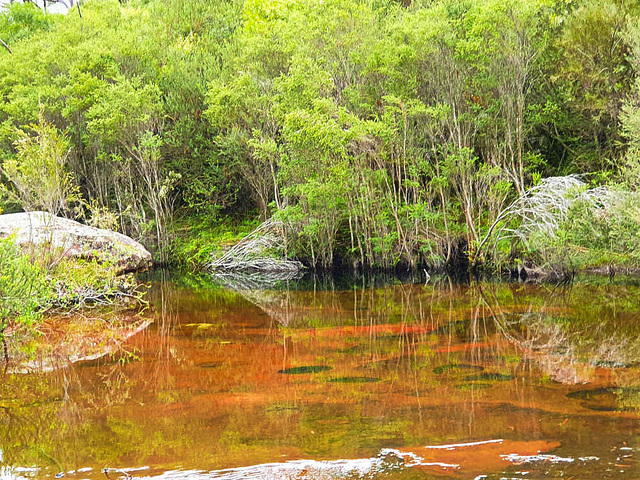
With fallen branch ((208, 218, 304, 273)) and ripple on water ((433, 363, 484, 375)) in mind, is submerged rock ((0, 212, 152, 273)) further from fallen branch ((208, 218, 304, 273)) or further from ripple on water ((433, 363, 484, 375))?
ripple on water ((433, 363, 484, 375))

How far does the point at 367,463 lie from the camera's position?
18.7 ft

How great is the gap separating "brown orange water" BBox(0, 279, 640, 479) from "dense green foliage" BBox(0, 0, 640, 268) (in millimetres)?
6880

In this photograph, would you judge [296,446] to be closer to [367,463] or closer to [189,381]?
[367,463]

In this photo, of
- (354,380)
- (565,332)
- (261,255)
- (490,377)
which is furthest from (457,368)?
(261,255)

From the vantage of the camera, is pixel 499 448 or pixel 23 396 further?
pixel 23 396

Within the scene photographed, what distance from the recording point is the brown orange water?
5.78 meters

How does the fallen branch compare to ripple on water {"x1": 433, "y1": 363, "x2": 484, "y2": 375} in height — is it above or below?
above

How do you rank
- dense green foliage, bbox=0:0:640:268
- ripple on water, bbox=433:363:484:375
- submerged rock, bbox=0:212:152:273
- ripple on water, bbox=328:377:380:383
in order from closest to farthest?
ripple on water, bbox=328:377:380:383
ripple on water, bbox=433:363:484:375
submerged rock, bbox=0:212:152:273
dense green foliage, bbox=0:0:640:268

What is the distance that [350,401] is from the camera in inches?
302

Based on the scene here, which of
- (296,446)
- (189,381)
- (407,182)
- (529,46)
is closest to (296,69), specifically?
(407,182)

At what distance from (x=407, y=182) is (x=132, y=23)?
56.8 ft

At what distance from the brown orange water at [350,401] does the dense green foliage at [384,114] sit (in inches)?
271

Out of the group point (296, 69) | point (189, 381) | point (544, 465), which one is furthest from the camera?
point (296, 69)

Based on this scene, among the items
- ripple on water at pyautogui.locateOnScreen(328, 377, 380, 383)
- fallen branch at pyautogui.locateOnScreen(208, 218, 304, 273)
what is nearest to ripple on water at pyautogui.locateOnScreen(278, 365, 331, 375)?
ripple on water at pyautogui.locateOnScreen(328, 377, 380, 383)
